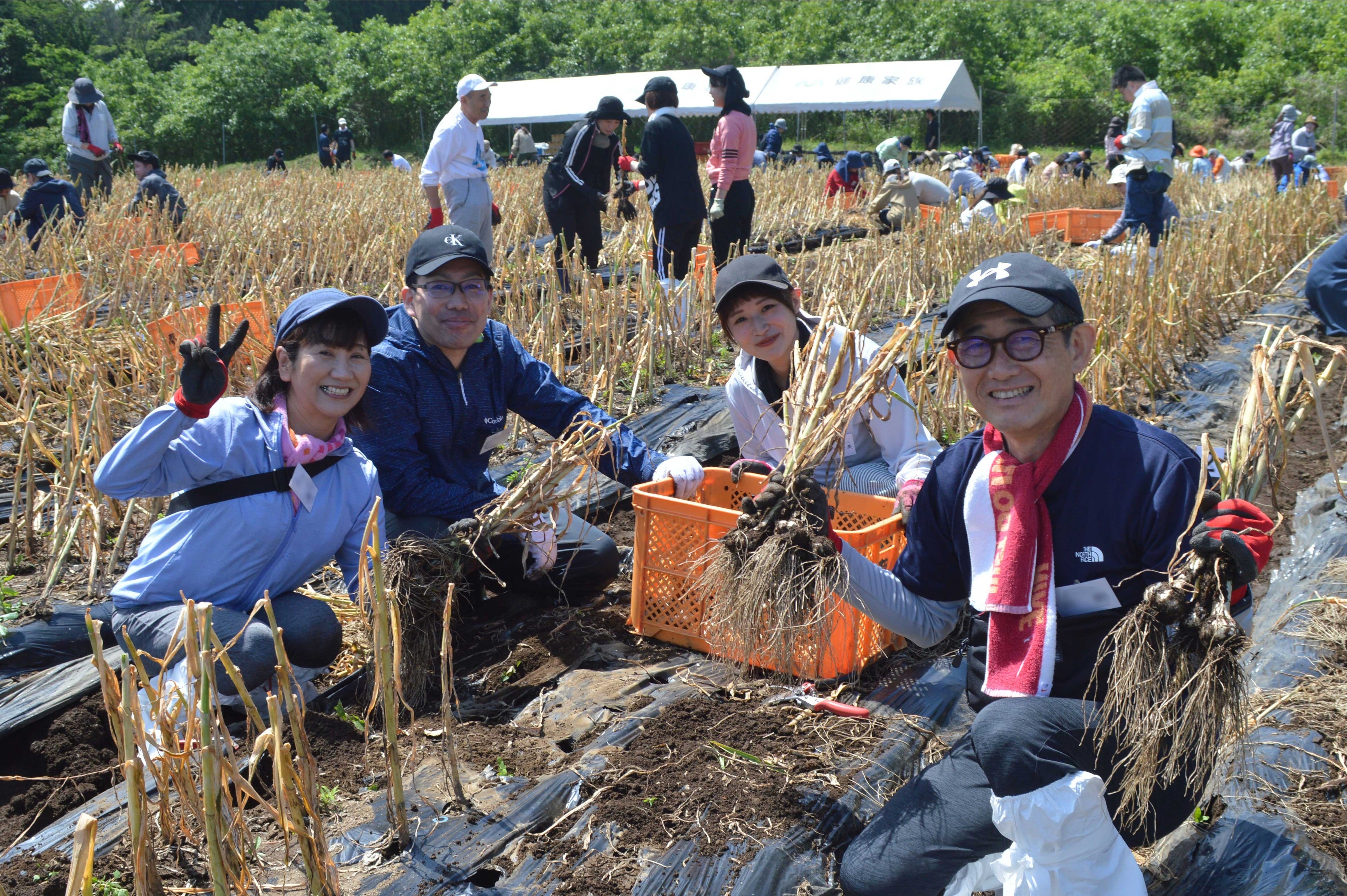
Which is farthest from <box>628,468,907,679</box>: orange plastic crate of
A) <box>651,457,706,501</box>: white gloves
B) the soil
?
the soil

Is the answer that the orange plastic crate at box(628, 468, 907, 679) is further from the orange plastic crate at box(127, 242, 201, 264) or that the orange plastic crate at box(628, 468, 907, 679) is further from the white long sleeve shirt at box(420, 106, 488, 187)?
the white long sleeve shirt at box(420, 106, 488, 187)

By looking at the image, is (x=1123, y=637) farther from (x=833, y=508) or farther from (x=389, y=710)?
(x=389, y=710)

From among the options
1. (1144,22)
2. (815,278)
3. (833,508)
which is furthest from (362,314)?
(1144,22)

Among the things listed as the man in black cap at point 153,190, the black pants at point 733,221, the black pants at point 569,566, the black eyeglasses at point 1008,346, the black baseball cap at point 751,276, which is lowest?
the black pants at point 569,566

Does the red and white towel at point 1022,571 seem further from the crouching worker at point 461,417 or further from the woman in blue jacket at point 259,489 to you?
the woman in blue jacket at point 259,489

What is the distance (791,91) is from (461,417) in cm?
2082

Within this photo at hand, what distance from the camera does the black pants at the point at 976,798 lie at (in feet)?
4.53

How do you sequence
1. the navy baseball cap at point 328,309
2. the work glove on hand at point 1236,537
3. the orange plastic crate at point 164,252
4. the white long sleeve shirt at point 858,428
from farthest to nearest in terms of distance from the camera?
the orange plastic crate at point 164,252 → the white long sleeve shirt at point 858,428 → the navy baseball cap at point 328,309 → the work glove on hand at point 1236,537

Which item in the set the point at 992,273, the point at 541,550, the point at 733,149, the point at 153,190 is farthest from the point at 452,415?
the point at 153,190

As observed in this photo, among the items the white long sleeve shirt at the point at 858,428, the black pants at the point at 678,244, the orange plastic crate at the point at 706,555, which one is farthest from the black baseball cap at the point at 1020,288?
the black pants at the point at 678,244

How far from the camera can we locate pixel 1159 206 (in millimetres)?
6789

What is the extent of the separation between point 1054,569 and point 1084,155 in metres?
15.7

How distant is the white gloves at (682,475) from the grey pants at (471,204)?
3.57 metres

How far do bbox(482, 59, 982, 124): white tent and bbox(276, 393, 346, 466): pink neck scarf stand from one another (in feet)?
55.0
